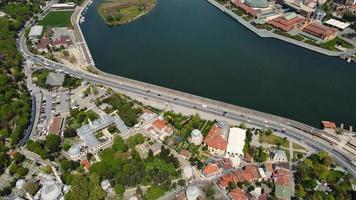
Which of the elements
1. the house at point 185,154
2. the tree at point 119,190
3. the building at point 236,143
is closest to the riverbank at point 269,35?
the building at point 236,143

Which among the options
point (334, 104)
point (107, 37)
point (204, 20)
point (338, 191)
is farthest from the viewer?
point (204, 20)

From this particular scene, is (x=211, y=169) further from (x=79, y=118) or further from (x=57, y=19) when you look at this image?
(x=57, y=19)

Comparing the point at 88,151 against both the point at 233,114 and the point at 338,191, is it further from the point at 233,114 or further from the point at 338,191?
the point at 338,191

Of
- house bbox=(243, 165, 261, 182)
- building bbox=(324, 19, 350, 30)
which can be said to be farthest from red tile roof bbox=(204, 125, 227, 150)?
building bbox=(324, 19, 350, 30)

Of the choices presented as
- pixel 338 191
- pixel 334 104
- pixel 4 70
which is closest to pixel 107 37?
pixel 4 70

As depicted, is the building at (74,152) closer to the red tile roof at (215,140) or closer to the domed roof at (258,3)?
the red tile roof at (215,140)

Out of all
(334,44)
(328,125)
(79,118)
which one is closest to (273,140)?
(328,125)
